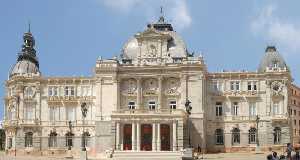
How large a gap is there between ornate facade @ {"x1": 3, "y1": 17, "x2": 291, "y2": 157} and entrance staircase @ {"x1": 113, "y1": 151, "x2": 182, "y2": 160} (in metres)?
5.29

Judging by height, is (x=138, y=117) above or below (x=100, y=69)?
below

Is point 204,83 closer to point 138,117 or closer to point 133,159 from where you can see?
point 138,117

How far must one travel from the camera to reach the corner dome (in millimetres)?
102625

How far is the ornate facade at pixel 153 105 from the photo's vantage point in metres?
97.1

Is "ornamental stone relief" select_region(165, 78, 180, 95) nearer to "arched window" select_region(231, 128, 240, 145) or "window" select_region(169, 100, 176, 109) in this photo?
"window" select_region(169, 100, 176, 109)

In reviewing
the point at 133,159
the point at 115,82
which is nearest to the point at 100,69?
the point at 115,82

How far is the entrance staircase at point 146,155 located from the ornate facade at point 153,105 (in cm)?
529

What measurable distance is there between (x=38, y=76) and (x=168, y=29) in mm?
22108

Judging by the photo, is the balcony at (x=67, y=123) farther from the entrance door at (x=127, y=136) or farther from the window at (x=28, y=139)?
the entrance door at (x=127, y=136)

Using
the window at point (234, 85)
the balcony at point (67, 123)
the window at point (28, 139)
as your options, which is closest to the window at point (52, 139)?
the balcony at point (67, 123)

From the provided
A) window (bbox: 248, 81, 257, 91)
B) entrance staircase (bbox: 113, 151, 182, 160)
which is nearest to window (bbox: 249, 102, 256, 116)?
window (bbox: 248, 81, 257, 91)

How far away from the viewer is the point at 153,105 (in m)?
102

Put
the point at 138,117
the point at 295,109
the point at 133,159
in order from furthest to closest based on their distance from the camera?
the point at 295,109 < the point at 138,117 < the point at 133,159

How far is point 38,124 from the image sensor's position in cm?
10606
